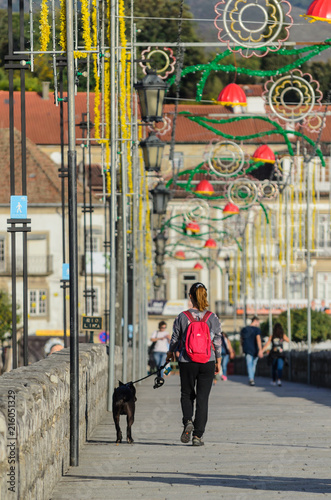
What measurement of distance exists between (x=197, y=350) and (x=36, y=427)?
461 cm

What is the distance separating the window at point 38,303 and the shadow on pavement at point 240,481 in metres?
71.7

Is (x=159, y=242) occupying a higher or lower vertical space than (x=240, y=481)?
lower

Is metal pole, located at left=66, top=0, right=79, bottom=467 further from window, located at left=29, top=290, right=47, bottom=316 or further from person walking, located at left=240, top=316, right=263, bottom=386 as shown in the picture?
window, located at left=29, top=290, right=47, bottom=316

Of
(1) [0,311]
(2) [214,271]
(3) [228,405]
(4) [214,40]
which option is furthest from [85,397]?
(2) [214,271]

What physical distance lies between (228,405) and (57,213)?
6114cm

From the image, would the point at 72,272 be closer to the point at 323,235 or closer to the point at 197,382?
the point at 197,382

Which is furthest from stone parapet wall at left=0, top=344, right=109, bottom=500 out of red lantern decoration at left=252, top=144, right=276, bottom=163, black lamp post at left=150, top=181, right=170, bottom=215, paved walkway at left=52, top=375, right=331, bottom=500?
black lamp post at left=150, top=181, right=170, bottom=215

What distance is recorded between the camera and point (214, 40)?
762 inches

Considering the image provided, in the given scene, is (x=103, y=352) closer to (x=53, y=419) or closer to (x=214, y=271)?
(x=53, y=419)

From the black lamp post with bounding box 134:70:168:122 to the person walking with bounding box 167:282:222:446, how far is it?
25.9ft

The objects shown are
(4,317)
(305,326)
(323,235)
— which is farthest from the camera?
(323,235)

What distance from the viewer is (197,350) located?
1267cm

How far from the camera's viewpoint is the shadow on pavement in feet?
30.1

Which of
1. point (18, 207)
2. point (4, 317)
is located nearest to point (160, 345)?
point (18, 207)
